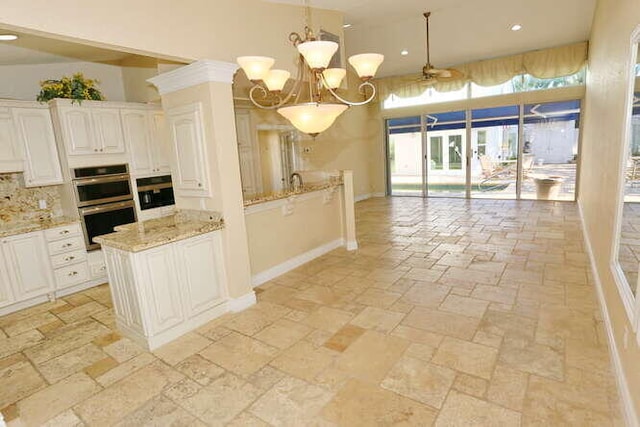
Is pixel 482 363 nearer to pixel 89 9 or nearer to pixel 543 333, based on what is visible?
pixel 543 333

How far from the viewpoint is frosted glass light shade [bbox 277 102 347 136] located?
248cm

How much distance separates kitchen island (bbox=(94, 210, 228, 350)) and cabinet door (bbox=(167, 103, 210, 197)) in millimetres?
285

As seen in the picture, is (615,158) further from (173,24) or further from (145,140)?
(145,140)

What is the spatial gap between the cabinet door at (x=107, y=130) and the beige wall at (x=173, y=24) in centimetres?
203

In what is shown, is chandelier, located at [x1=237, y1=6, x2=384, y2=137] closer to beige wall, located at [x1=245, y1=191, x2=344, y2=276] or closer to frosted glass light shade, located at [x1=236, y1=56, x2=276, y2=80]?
frosted glass light shade, located at [x1=236, y1=56, x2=276, y2=80]

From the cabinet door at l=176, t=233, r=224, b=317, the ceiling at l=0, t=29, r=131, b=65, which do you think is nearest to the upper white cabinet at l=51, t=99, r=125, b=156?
the ceiling at l=0, t=29, r=131, b=65

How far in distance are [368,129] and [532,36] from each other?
4421 millimetres

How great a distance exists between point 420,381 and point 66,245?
400cm

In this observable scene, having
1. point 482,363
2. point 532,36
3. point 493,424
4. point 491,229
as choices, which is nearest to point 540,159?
point 532,36

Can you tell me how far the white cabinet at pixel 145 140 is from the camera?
4.48 metres

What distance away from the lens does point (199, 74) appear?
3.04m

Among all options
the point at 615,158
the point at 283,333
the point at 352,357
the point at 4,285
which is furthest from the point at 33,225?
the point at 615,158

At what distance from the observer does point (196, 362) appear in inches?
104

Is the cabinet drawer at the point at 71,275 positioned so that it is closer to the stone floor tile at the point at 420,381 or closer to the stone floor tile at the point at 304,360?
the stone floor tile at the point at 304,360
